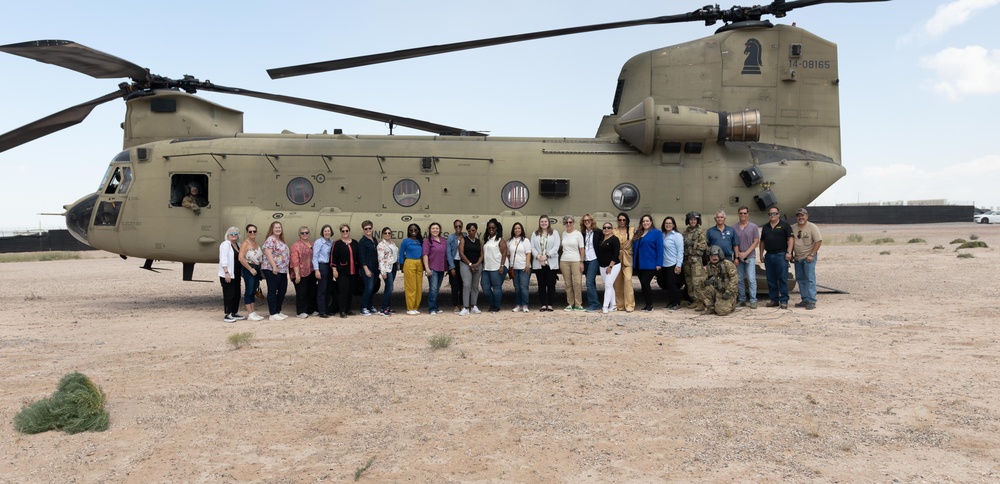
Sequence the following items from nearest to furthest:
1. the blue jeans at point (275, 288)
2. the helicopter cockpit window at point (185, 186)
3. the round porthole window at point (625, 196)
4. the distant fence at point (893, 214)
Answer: the blue jeans at point (275, 288), the round porthole window at point (625, 196), the helicopter cockpit window at point (185, 186), the distant fence at point (893, 214)

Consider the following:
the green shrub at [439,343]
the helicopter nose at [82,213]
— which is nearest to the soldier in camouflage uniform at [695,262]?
the green shrub at [439,343]

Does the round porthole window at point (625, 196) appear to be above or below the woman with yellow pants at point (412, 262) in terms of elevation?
above

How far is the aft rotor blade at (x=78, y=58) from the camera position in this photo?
1033cm

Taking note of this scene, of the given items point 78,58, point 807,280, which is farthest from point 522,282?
point 78,58

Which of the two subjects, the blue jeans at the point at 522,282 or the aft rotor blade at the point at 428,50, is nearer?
the aft rotor blade at the point at 428,50

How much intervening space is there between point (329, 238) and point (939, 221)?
66307mm

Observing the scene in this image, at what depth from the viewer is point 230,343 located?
885cm

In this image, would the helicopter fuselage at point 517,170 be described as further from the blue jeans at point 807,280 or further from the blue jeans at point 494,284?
the blue jeans at point 807,280

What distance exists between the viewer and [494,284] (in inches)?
460

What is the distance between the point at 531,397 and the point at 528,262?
564cm

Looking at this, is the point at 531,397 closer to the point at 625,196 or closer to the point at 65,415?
the point at 65,415

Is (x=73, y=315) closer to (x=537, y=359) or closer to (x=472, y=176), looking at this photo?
(x=472, y=176)

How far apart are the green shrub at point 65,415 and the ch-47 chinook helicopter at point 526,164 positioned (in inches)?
282

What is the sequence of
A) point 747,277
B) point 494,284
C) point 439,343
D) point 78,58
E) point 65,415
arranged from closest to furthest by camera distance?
1. point 65,415
2. point 439,343
3. point 78,58
4. point 494,284
5. point 747,277
